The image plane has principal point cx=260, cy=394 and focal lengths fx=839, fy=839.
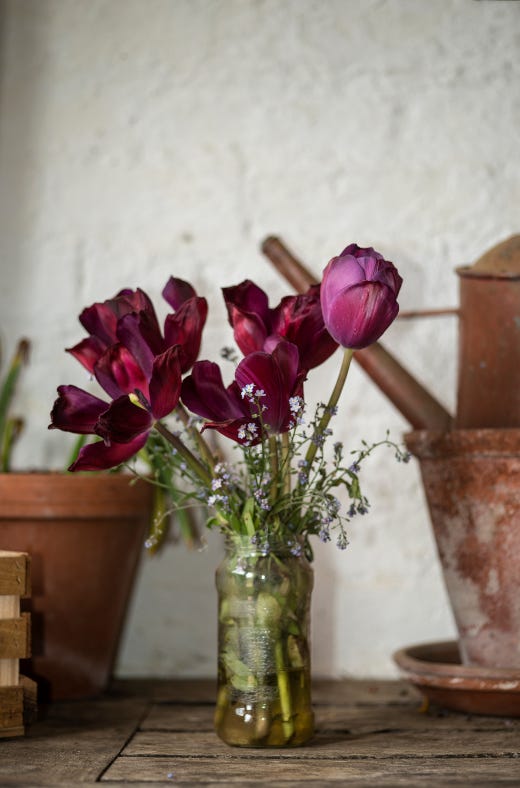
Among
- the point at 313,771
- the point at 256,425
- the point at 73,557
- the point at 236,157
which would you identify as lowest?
the point at 313,771

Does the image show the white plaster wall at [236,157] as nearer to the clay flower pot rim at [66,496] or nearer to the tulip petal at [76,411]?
the clay flower pot rim at [66,496]

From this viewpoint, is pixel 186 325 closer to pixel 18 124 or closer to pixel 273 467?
pixel 273 467

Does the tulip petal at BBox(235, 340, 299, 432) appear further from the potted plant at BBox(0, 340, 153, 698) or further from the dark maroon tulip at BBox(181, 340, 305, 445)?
the potted plant at BBox(0, 340, 153, 698)

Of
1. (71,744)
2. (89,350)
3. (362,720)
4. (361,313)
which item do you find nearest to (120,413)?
(89,350)

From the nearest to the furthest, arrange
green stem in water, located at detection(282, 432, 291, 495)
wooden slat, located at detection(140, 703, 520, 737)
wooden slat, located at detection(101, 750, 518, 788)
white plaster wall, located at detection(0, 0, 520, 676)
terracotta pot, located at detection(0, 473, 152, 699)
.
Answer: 1. wooden slat, located at detection(101, 750, 518, 788)
2. green stem in water, located at detection(282, 432, 291, 495)
3. wooden slat, located at detection(140, 703, 520, 737)
4. terracotta pot, located at detection(0, 473, 152, 699)
5. white plaster wall, located at detection(0, 0, 520, 676)

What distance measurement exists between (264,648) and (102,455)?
0.24m

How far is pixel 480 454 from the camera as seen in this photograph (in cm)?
93

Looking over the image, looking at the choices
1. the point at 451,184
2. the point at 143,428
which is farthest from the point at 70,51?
the point at 143,428

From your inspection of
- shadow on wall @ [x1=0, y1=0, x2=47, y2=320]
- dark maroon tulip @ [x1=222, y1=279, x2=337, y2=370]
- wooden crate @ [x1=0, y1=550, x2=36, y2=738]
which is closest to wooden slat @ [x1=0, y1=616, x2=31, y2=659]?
wooden crate @ [x1=0, y1=550, x2=36, y2=738]

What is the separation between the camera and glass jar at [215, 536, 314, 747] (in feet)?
2.60

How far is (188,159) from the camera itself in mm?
1288

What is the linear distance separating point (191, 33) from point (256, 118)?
0.55 ft

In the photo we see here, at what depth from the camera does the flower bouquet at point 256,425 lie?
2.51 ft

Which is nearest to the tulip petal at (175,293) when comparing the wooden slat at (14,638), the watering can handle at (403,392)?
the watering can handle at (403,392)
